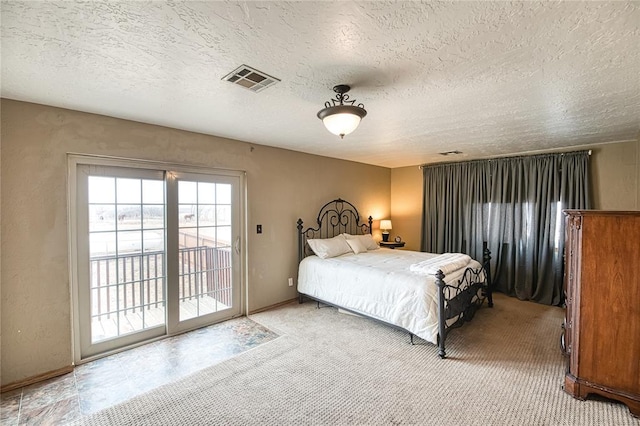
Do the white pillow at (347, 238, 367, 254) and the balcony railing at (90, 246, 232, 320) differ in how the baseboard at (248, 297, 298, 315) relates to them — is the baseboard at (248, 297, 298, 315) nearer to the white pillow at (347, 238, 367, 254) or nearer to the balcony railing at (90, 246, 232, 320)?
the balcony railing at (90, 246, 232, 320)

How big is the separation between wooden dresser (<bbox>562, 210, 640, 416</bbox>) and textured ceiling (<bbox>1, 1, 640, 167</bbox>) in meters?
1.11

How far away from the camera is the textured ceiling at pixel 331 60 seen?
138 centimetres

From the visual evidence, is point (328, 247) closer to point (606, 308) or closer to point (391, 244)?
point (391, 244)

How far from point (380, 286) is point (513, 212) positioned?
9.98 feet

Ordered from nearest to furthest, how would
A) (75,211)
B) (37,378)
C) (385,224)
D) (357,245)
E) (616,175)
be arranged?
(37,378)
(75,211)
(616,175)
(357,245)
(385,224)

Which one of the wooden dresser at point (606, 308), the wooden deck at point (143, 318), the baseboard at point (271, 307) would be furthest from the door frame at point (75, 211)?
the wooden dresser at point (606, 308)

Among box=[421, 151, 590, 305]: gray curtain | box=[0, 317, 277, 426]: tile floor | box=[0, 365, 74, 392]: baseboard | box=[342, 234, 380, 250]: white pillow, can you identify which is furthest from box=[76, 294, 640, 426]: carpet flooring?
box=[342, 234, 380, 250]: white pillow

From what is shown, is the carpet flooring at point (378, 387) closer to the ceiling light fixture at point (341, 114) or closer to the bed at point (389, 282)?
the bed at point (389, 282)

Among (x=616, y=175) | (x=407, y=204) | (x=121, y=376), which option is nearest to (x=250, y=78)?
(x=121, y=376)

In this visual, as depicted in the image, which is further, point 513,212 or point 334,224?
point 334,224

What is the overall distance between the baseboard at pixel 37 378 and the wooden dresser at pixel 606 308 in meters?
4.31

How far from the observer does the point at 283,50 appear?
5.59 feet

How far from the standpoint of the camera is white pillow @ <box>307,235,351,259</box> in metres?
4.31

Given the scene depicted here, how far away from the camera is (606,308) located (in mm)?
2168
